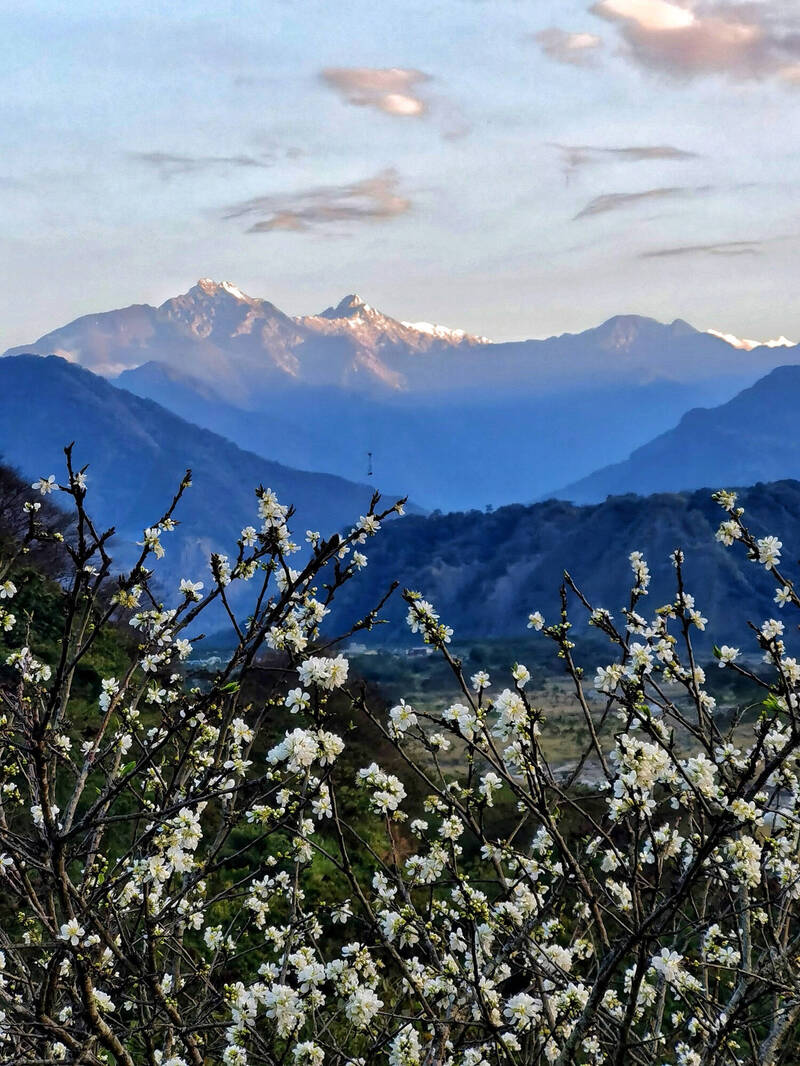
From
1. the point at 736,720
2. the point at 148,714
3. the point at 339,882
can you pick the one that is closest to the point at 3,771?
the point at 736,720

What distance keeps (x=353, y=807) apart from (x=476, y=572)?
132924 millimetres

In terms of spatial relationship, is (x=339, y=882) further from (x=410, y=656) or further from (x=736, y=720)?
(x=410, y=656)

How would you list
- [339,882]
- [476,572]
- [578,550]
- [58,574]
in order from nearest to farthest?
[339,882], [58,574], [578,550], [476,572]

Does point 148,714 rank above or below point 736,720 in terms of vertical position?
below

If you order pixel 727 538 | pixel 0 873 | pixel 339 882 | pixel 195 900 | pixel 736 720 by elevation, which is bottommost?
pixel 339 882

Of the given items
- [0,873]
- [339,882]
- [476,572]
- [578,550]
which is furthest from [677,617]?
[476,572]

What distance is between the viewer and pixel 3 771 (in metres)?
5.77

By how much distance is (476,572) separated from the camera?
490 feet

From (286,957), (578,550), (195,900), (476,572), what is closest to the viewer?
(286,957)

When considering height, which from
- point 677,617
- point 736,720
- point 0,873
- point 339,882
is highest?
point 677,617

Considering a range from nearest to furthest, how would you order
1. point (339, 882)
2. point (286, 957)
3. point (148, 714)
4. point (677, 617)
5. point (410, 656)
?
1. point (286, 957)
2. point (677, 617)
3. point (339, 882)
4. point (148, 714)
5. point (410, 656)

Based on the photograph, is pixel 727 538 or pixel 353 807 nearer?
pixel 727 538

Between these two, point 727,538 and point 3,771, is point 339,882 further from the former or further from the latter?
point 727,538

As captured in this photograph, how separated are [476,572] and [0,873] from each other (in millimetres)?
146231
